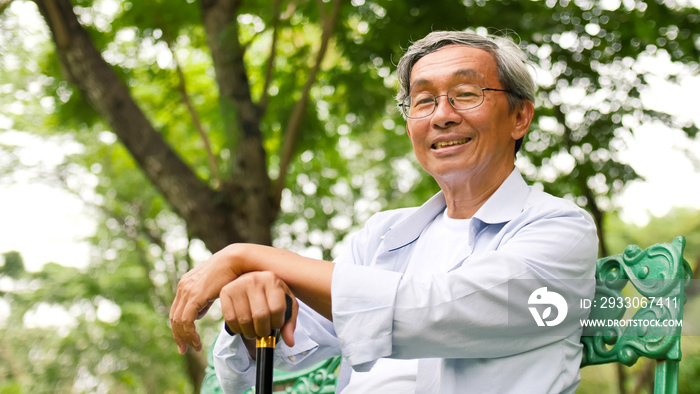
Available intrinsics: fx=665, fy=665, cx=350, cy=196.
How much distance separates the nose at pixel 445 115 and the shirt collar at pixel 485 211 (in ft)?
0.71

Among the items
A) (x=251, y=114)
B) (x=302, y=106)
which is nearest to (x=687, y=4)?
(x=302, y=106)

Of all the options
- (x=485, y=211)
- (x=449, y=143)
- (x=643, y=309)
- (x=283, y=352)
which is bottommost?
(x=283, y=352)

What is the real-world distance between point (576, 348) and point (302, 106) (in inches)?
133

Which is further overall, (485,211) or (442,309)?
(485,211)

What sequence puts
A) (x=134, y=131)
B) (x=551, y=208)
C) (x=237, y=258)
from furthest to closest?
(x=134, y=131) < (x=551, y=208) < (x=237, y=258)

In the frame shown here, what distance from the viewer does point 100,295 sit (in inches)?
408

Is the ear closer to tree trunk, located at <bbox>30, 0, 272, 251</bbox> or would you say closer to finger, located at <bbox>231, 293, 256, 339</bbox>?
finger, located at <bbox>231, 293, 256, 339</bbox>

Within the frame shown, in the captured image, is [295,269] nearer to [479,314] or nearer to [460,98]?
[479,314]

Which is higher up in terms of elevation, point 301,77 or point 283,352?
point 301,77

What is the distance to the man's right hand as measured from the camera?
50.4 inches

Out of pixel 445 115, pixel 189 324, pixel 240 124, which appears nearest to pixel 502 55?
pixel 445 115

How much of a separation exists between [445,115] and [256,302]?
0.80 m

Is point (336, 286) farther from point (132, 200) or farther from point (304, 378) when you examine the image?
point (132, 200)

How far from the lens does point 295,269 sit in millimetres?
1325
